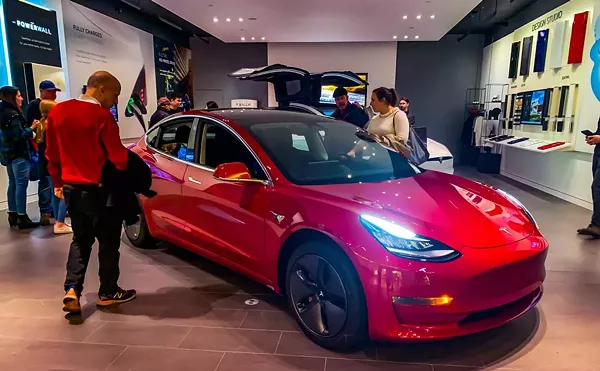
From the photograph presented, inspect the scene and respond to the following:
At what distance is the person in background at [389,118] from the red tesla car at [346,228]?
72cm

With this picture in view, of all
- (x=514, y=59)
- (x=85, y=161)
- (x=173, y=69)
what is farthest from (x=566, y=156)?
(x=173, y=69)

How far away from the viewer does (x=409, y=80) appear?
11.9 metres

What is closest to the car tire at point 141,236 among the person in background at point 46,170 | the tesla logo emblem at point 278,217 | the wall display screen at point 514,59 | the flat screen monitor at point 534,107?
the person in background at point 46,170

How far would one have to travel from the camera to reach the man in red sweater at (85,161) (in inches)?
92.1

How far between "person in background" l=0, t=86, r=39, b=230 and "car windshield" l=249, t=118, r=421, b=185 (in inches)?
122

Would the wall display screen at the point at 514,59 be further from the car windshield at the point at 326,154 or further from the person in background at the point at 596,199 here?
the car windshield at the point at 326,154

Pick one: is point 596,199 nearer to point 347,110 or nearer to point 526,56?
point 347,110

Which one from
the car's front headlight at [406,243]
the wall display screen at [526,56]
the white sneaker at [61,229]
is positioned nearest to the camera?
the car's front headlight at [406,243]

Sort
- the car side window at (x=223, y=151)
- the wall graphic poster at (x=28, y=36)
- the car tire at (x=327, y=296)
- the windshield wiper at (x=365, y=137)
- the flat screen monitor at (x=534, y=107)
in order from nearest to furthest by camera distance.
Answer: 1. the car tire at (x=327, y=296)
2. the car side window at (x=223, y=151)
3. the windshield wiper at (x=365, y=137)
4. the wall graphic poster at (x=28, y=36)
5. the flat screen monitor at (x=534, y=107)

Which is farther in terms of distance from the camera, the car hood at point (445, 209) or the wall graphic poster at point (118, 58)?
the wall graphic poster at point (118, 58)

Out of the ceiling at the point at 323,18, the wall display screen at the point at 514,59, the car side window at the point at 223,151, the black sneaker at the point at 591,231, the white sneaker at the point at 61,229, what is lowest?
the white sneaker at the point at 61,229

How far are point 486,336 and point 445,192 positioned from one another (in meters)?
0.84

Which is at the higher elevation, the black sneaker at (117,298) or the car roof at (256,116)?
the car roof at (256,116)

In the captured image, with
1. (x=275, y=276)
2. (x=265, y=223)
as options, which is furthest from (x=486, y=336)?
(x=265, y=223)
